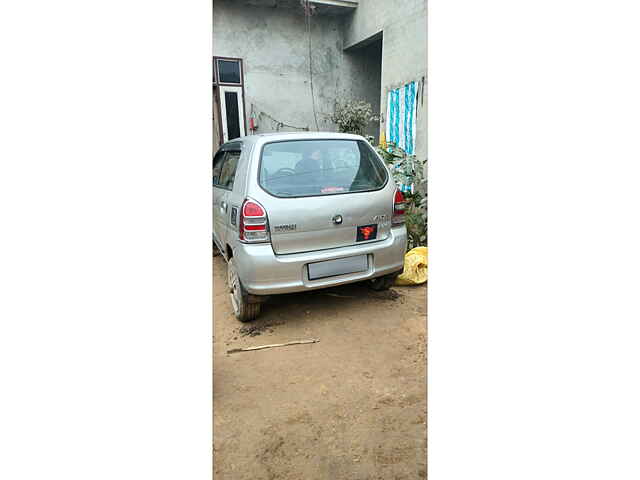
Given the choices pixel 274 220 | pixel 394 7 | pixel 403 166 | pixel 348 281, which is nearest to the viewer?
pixel 274 220

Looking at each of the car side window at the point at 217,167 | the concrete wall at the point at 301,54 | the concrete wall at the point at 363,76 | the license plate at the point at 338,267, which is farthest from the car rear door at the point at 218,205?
the concrete wall at the point at 363,76

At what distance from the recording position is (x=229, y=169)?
3.15 meters

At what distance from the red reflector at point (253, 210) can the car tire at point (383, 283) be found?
1.19 meters

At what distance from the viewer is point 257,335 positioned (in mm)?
2754

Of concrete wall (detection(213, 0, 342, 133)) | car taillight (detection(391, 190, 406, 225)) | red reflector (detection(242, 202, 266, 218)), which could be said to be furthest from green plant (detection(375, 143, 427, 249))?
concrete wall (detection(213, 0, 342, 133))

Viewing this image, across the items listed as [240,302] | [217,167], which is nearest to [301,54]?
[217,167]

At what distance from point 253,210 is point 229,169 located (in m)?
0.71

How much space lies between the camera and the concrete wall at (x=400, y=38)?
506 centimetres

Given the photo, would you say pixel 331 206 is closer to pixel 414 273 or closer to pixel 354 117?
pixel 414 273

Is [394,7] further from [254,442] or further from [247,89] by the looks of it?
[254,442]

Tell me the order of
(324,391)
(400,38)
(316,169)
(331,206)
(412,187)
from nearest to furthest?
1. (324,391)
2. (331,206)
3. (316,169)
4. (412,187)
5. (400,38)

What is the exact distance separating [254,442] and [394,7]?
5.78 meters
